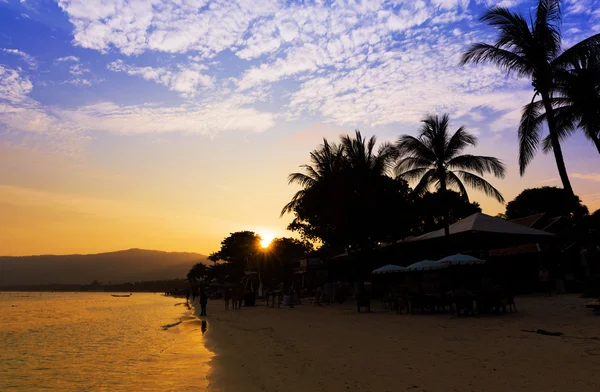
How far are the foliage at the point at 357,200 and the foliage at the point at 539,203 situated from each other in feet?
99.4

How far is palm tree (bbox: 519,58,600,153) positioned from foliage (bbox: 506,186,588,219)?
111 feet

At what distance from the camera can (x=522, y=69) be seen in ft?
58.2

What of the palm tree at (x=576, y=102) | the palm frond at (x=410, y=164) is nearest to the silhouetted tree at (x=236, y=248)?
the palm frond at (x=410, y=164)

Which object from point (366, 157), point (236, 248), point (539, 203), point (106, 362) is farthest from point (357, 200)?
point (236, 248)

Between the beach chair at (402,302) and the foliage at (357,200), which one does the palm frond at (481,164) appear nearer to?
the foliage at (357,200)

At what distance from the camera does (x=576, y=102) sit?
18312 mm

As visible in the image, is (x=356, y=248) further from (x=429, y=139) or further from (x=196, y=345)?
(x=196, y=345)

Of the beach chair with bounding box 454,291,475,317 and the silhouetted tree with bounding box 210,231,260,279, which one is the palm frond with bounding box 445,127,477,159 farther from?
the silhouetted tree with bounding box 210,231,260,279

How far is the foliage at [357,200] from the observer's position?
2559 cm

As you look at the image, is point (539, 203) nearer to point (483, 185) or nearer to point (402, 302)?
point (483, 185)

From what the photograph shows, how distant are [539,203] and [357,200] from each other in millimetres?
36003

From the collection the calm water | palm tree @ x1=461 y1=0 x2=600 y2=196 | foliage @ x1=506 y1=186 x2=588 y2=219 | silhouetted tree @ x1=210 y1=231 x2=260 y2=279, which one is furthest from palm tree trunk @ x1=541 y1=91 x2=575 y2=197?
silhouetted tree @ x1=210 y1=231 x2=260 y2=279

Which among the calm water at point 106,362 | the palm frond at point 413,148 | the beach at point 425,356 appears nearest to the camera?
the beach at point 425,356

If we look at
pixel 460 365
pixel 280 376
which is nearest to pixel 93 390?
pixel 280 376
